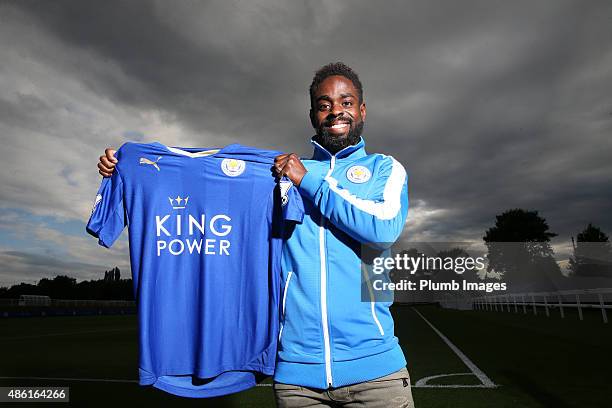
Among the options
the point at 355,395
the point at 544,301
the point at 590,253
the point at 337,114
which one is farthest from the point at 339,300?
the point at 590,253

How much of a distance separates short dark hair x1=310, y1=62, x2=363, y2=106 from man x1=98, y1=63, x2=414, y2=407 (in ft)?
1.30

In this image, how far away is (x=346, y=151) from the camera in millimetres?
2480

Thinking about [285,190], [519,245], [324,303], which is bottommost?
[324,303]

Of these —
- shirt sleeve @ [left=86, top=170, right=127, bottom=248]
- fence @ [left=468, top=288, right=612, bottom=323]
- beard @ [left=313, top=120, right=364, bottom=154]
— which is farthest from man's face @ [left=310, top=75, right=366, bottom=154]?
fence @ [left=468, top=288, right=612, bottom=323]

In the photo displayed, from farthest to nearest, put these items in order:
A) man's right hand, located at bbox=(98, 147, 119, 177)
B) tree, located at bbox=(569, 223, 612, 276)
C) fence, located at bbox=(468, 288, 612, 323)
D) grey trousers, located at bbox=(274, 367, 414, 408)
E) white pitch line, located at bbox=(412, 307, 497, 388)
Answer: tree, located at bbox=(569, 223, 612, 276) < fence, located at bbox=(468, 288, 612, 323) < white pitch line, located at bbox=(412, 307, 497, 388) < man's right hand, located at bbox=(98, 147, 119, 177) < grey trousers, located at bbox=(274, 367, 414, 408)

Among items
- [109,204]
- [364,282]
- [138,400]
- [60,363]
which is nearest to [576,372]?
[138,400]

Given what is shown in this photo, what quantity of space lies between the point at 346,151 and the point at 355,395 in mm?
1154

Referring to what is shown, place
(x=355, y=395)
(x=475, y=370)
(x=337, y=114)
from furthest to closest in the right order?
1. (x=475, y=370)
2. (x=337, y=114)
3. (x=355, y=395)

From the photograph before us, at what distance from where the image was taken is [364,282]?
2.25 meters

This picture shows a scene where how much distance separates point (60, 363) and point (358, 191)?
9596 millimetres

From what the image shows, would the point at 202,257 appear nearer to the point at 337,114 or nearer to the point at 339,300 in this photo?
the point at 339,300

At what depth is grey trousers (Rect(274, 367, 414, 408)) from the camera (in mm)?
2070

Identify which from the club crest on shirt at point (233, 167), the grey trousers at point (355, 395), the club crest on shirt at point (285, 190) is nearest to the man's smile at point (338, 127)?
the club crest on shirt at point (285, 190)

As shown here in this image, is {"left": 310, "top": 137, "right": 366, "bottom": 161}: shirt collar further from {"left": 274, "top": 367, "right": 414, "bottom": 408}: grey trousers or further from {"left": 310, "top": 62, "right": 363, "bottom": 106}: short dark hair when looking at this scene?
{"left": 274, "top": 367, "right": 414, "bottom": 408}: grey trousers
